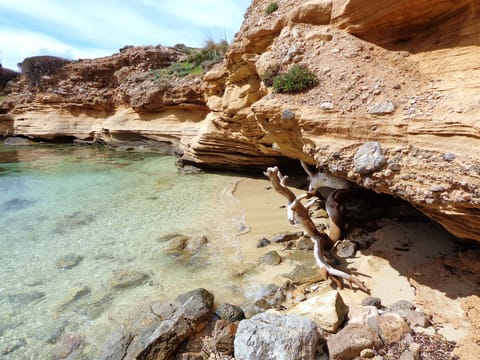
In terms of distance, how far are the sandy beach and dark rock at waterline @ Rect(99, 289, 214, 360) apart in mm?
1564

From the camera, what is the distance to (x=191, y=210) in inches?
382

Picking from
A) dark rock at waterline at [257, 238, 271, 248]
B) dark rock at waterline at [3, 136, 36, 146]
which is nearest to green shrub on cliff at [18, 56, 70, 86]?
dark rock at waterline at [3, 136, 36, 146]

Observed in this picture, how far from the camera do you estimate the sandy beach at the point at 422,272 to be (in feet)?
13.1

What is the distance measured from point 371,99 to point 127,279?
20.9ft

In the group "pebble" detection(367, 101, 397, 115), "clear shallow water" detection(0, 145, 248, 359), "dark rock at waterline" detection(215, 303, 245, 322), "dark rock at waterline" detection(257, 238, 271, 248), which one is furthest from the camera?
"dark rock at waterline" detection(257, 238, 271, 248)

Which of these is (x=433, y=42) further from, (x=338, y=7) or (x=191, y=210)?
(x=191, y=210)

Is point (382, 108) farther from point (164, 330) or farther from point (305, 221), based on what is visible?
point (164, 330)

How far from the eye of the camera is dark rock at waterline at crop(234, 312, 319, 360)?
3531 mm

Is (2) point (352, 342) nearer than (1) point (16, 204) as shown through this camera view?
Yes

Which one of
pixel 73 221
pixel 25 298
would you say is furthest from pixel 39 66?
pixel 25 298

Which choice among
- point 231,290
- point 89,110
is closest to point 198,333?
point 231,290

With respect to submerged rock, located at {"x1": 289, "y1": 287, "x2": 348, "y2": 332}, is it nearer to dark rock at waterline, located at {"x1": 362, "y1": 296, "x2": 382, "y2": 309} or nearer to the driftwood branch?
dark rock at waterline, located at {"x1": 362, "y1": 296, "x2": 382, "y2": 309}

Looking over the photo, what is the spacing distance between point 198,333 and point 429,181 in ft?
14.3

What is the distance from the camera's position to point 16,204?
1088 centimetres
